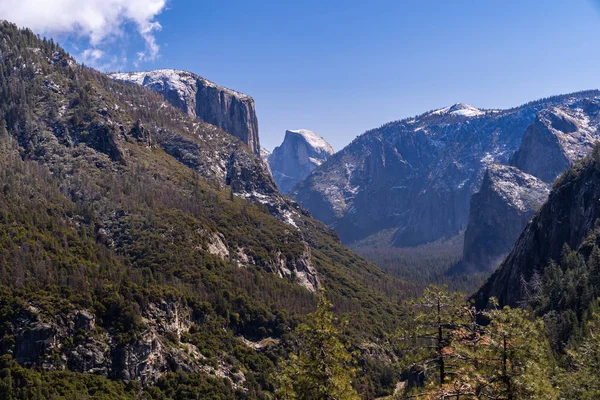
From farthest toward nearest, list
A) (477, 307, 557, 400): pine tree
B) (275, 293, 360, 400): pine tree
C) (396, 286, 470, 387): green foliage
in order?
(275, 293, 360, 400): pine tree < (396, 286, 470, 387): green foliage < (477, 307, 557, 400): pine tree

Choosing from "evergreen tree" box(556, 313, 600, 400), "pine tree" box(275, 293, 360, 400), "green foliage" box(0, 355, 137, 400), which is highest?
"pine tree" box(275, 293, 360, 400)

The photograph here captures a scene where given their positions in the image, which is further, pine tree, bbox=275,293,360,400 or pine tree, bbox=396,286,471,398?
pine tree, bbox=275,293,360,400

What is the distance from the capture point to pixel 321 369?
3491cm

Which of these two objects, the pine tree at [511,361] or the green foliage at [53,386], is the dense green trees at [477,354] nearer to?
the pine tree at [511,361]

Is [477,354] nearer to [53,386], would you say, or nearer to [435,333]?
[435,333]

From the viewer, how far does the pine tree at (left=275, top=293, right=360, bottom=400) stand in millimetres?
34578

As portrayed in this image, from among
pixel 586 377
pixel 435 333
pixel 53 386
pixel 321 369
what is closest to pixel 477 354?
pixel 435 333

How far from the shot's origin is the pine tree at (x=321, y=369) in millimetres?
→ 34578

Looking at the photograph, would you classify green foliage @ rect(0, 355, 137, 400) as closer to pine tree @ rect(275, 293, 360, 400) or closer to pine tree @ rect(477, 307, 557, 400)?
pine tree @ rect(275, 293, 360, 400)

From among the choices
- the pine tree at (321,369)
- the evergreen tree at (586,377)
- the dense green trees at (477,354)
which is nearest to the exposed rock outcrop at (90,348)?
the pine tree at (321,369)

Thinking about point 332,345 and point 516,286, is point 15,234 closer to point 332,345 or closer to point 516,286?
point 332,345

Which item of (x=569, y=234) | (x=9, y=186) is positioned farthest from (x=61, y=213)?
(x=569, y=234)

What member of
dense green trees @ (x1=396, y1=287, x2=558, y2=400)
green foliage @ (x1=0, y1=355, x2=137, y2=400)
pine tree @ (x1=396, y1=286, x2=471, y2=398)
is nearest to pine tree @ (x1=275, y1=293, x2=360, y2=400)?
dense green trees @ (x1=396, y1=287, x2=558, y2=400)

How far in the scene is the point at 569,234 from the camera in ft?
649
